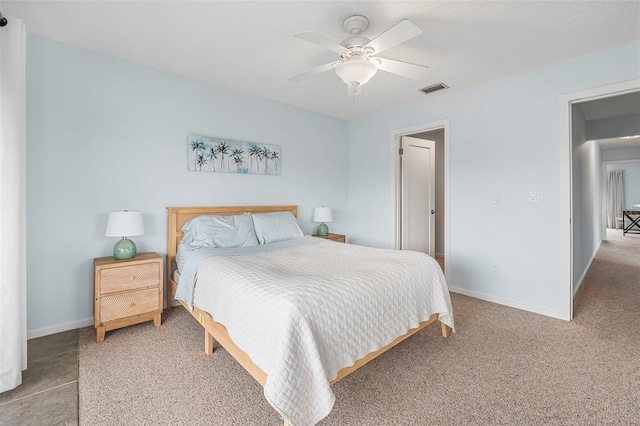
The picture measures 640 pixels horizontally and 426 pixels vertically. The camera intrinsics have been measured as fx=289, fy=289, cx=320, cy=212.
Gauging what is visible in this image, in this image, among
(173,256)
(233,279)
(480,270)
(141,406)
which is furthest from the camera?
(480,270)

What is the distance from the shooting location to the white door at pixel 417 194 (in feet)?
14.3

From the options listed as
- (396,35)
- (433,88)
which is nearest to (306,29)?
(396,35)

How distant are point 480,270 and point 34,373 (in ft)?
13.5

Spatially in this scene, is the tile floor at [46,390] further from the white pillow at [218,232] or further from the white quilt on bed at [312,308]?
the white pillow at [218,232]

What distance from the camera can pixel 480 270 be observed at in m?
3.40

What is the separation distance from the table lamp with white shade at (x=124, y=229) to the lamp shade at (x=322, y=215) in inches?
87.8

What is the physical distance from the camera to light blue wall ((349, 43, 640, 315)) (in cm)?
281

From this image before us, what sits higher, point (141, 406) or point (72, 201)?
point (72, 201)

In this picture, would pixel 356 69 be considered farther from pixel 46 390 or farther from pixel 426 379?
pixel 46 390

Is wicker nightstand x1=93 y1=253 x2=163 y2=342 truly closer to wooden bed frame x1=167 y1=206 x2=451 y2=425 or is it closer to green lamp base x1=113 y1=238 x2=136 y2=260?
green lamp base x1=113 y1=238 x2=136 y2=260

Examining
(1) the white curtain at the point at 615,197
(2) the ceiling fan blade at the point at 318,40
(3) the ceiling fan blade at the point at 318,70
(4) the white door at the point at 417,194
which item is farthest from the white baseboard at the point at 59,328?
(1) the white curtain at the point at 615,197

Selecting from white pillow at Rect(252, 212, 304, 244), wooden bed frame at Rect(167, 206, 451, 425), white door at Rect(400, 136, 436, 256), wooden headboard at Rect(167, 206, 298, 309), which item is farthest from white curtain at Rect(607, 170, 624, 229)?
wooden headboard at Rect(167, 206, 298, 309)

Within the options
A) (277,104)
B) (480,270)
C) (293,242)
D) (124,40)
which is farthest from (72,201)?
(480,270)

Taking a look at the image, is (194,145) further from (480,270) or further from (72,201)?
(480,270)
